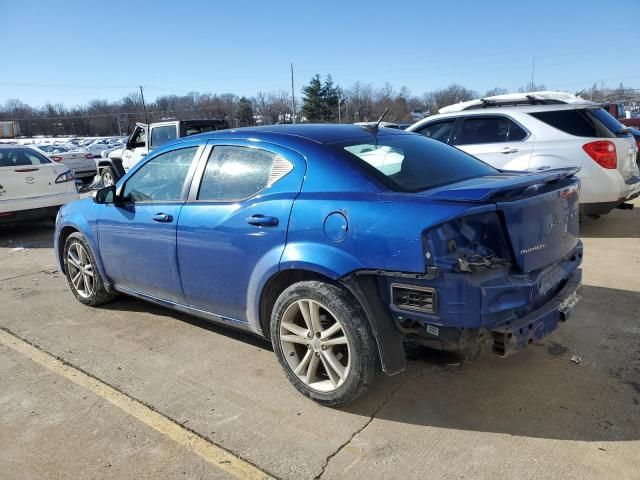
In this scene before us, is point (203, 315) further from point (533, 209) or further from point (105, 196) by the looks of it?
point (533, 209)

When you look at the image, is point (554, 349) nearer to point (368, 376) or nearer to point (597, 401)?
point (597, 401)

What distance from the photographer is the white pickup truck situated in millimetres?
12060

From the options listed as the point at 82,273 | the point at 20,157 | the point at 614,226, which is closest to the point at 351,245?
the point at 82,273

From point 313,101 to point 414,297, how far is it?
252ft

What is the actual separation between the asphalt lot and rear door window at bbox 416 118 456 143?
3915 mm

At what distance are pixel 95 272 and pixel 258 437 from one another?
8.99ft

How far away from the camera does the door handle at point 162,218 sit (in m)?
3.76

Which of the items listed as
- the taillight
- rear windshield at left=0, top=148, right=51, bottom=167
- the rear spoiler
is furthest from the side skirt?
rear windshield at left=0, top=148, right=51, bottom=167

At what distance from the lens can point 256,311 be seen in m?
3.29

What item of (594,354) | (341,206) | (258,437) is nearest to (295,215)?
(341,206)

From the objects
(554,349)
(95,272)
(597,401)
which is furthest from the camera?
(95,272)

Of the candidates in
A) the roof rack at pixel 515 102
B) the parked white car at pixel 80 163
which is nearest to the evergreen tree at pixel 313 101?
the parked white car at pixel 80 163

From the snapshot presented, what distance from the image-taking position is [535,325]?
8.74ft

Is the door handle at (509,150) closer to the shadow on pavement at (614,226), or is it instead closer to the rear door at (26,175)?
the shadow on pavement at (614,226)
